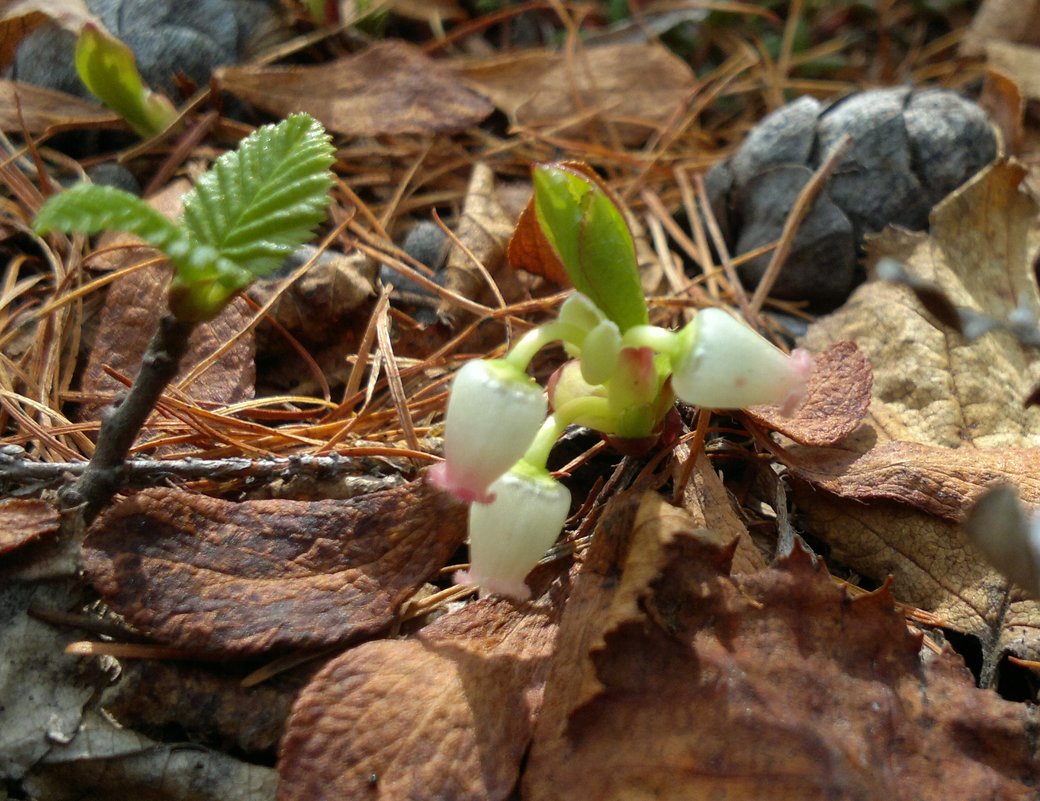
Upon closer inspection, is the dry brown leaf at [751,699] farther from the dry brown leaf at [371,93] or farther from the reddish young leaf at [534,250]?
the dry brown leaf at [371,93]

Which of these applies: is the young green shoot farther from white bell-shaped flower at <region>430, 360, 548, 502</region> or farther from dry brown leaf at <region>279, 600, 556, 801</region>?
dry brown leaf at <region>279, 600, 556, 801</region>

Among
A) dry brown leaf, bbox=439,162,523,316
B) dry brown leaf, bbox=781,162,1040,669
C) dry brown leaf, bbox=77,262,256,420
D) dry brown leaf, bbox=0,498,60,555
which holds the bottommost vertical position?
dry brown leaf, bbox=781,162,1040,669

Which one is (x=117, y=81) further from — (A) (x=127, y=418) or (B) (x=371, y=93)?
(A) (x=127, y=418)

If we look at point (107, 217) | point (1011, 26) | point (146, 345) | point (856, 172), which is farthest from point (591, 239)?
point (1011, 26)

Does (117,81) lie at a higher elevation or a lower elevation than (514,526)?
higher

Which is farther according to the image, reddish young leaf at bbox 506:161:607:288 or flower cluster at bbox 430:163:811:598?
reddish young leaf at bbox 506:161:607:288

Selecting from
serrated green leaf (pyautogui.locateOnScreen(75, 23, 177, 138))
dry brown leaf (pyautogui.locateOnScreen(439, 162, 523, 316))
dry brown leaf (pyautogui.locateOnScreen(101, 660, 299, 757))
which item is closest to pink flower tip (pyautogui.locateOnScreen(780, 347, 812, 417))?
dry brown leaf (pyautogui.locateOnScreen(101, 660, 299, 757))

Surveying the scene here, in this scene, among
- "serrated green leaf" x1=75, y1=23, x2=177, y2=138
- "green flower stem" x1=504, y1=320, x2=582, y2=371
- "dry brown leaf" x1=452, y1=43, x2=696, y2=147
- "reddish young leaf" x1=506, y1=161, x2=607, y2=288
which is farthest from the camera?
"dry brown leaf" x1=452, y1=43, x2=696, y2=147
